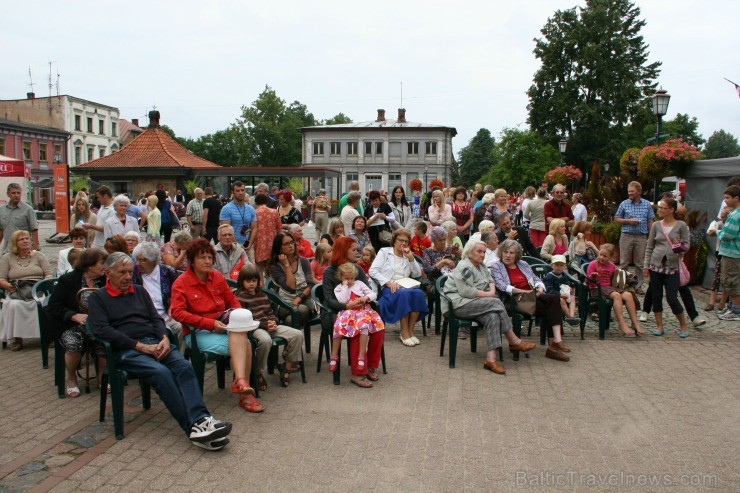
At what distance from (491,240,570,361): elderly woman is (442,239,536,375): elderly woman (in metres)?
0.18

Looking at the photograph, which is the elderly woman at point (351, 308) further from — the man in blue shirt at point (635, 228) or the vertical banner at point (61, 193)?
the vertical banner at point (61, 193)

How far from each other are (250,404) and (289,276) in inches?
80.8

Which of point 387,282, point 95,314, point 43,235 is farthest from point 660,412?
point 43,235

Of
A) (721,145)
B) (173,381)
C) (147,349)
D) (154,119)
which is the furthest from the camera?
(721,145)

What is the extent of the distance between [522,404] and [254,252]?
5110mm

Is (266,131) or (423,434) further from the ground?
(266,131)

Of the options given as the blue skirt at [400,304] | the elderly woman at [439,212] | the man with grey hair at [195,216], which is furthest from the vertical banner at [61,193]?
the blue skirt at [400,304]

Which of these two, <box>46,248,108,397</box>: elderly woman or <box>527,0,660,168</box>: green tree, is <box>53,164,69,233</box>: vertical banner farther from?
<box>527,0,660,168</box>: green tree

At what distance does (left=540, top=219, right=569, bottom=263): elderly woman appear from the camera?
9.20 m

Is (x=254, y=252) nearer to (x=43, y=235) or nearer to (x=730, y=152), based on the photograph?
(x=43, y=235)

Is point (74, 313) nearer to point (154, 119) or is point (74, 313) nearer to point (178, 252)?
point (178, 252)

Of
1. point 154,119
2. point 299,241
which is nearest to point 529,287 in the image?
point 299,241

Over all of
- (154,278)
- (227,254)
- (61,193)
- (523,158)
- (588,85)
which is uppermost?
(588,85)

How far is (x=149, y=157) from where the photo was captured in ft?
98.4
